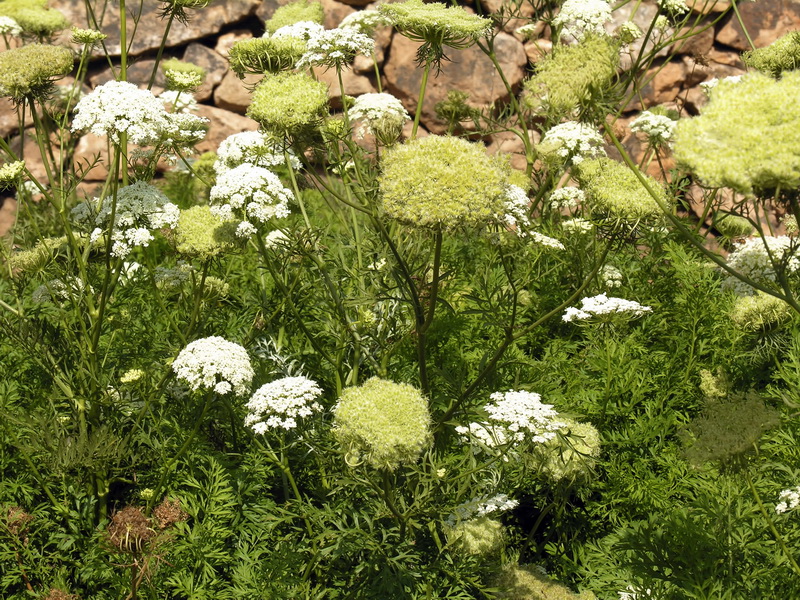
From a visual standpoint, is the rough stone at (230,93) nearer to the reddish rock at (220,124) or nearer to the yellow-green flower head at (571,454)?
the reddish rock at (220,124)

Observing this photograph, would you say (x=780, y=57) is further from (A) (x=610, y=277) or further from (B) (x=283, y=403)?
(B) (x=283, y=403)

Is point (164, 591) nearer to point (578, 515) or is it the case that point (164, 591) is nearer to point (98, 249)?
point (98, 249)

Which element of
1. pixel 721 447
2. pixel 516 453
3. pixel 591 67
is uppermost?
pixel 591 67

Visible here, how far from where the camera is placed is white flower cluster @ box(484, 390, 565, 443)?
381 centimetres

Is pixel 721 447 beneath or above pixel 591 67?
beneath

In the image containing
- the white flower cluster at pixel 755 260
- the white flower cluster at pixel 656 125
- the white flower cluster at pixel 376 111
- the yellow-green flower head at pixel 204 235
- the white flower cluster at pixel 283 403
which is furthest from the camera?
the white flower cluster at pixel 656 125

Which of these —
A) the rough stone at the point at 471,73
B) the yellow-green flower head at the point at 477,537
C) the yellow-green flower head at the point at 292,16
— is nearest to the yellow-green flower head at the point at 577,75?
the yellow-green flower head at the point at 477,537

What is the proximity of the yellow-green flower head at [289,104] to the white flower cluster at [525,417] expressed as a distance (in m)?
1.71

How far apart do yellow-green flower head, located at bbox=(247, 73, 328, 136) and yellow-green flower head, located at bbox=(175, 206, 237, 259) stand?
0.76 metres

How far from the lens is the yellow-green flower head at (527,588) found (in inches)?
163

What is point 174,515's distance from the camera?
399 cm

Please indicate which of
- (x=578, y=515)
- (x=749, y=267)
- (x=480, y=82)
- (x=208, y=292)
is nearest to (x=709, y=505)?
(x=578, y=515)

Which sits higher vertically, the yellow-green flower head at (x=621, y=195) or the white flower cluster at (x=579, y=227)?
the yellow-green flower head at (x=621, y=195)

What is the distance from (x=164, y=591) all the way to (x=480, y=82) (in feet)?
23.9
